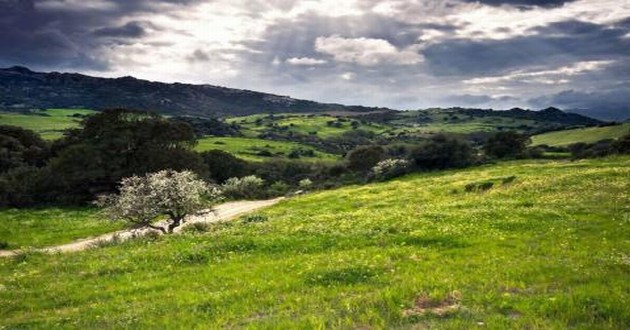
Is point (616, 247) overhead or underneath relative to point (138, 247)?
overhead

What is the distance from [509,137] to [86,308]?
9770cm

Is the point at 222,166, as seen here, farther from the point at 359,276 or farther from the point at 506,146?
the point at 359,276

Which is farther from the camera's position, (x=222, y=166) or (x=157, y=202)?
(x=222, y=166)

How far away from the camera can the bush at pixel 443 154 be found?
86.9m

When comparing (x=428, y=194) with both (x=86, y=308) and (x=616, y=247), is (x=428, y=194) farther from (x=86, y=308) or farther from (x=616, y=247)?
(x=86, y=308)

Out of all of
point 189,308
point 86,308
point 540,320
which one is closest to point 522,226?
point 540,320

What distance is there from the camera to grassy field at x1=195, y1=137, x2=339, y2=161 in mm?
161500

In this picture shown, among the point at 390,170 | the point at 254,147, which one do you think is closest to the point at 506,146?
the point at 390,170

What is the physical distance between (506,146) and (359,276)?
295 ft

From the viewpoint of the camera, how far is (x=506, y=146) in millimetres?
101812

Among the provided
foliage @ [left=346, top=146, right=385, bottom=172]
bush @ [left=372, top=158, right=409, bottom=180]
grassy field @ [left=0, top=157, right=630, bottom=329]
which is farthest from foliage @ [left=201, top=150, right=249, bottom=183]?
grassy field @ [left=0, top=157, right=630, bottom=329]

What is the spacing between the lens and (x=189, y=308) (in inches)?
628

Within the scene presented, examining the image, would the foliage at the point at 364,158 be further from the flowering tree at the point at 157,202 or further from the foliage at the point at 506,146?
the flowering tree at the point at 157,202

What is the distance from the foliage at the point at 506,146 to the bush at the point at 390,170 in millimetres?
19825
